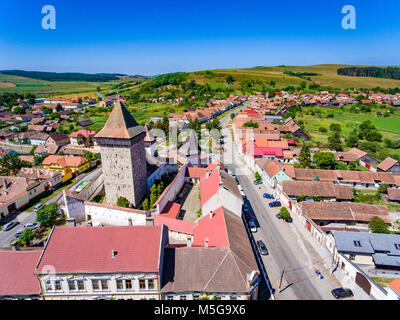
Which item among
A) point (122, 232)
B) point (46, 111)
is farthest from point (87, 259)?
point (46, 111)

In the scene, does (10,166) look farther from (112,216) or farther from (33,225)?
(112,216)

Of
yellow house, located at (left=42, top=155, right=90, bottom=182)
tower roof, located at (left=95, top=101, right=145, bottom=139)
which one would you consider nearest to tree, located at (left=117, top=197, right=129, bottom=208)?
tower roof, located at (left=95, top=101, right=145, bottom=139)

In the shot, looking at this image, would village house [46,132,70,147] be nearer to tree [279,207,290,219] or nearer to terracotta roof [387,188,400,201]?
tree [279,207,290,219]

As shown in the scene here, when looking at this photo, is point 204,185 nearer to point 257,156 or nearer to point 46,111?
point 257,156

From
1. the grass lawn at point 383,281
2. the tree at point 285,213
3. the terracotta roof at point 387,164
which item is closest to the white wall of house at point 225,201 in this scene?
the tree at point 285,213

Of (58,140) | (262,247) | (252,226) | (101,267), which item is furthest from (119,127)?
(58,140)

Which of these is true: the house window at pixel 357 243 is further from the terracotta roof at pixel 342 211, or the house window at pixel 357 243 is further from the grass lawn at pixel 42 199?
the grass lawn at pixel 42 199

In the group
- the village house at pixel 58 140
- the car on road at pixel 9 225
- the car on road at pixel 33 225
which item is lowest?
the car on road at pixel 9 225

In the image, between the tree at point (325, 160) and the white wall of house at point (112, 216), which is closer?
the white wall of house at point (112, 216)
